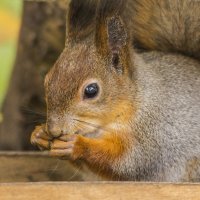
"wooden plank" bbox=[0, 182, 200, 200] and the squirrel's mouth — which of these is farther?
the squirrel's mouth

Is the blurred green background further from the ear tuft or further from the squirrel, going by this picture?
the ear tuft

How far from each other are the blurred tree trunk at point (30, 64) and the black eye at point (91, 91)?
0.90 m

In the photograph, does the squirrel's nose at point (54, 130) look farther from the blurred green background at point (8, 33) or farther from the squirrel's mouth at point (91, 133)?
the blurred green background at point (8, 33)

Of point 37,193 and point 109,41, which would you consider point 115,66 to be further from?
point 37,193

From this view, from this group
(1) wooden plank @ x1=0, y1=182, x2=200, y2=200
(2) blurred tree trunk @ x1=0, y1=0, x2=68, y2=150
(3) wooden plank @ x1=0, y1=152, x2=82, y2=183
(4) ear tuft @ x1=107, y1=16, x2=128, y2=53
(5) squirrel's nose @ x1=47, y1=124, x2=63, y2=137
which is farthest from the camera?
(2) blurred tree trunk @ x1=0, y1=0, x2=68, y2=150

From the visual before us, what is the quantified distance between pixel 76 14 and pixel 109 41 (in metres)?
0.14

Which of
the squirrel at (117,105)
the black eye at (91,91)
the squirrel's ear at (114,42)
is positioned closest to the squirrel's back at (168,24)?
the squirrel at (117,105)

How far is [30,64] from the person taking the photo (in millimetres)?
3193

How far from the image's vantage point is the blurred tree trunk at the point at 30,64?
121 inches

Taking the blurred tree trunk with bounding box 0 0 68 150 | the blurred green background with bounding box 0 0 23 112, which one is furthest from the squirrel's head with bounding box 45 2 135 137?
the blurred green background with bounding box 0 0 23 112

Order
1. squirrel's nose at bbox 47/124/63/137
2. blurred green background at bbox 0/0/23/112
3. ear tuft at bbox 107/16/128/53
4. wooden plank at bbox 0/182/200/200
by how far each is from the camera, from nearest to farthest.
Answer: wooden plank at bbox 0/182/200/200, squirrel's nose at bbox 47/124/63/137, ear tuft at bbox 107/16/128/53, blurred green background at bbox 0/0/23/112

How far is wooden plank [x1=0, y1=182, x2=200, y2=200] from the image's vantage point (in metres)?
1.79

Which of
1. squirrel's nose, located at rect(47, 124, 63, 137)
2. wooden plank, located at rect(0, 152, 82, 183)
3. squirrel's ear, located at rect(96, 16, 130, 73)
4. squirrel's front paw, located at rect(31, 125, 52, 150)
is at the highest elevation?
squirrel's ear, located at rect(96, 16, 130, 73)

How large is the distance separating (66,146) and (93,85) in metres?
0.20
